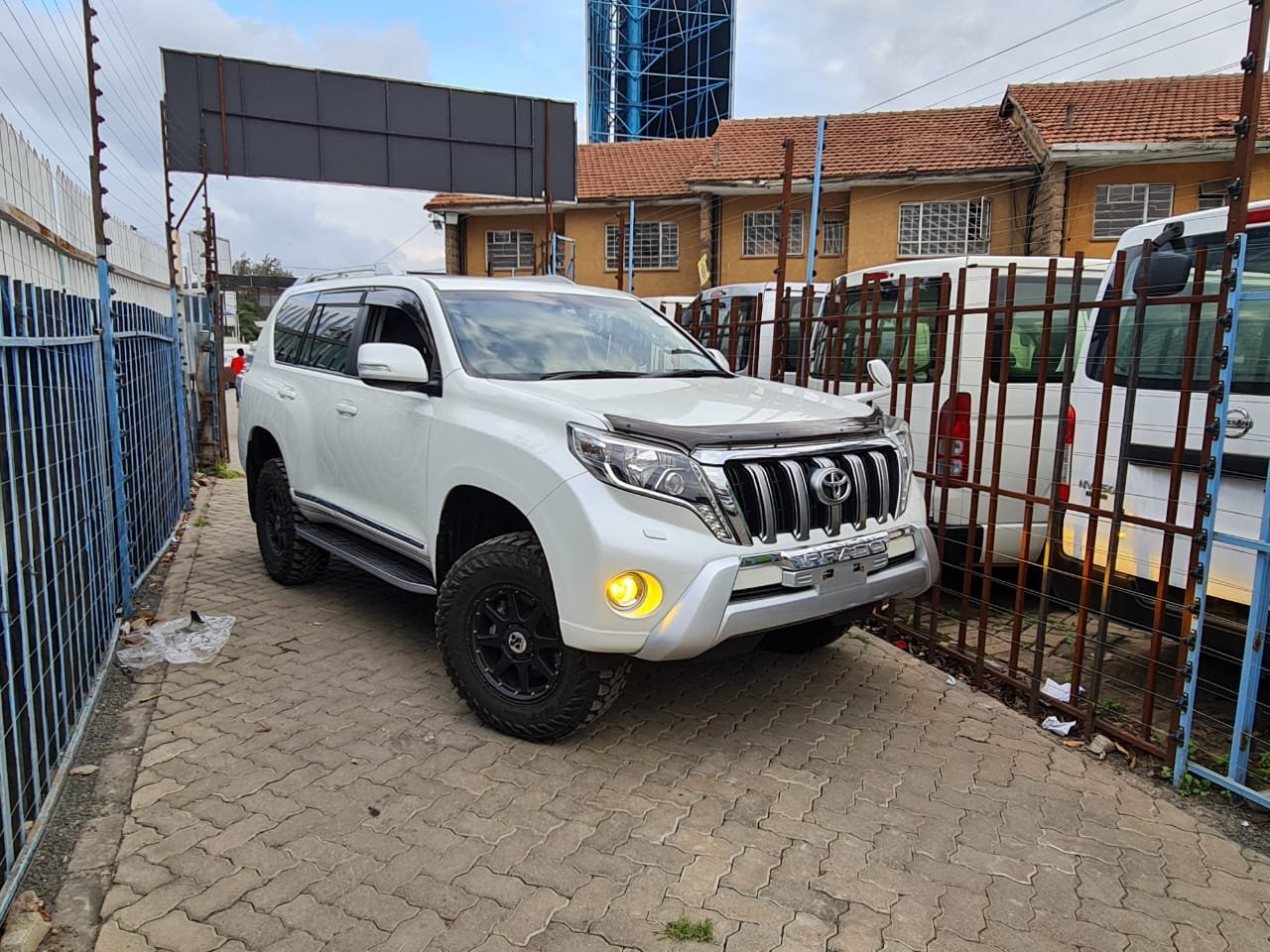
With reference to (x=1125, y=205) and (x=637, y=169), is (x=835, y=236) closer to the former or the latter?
(x=1125, y=205)

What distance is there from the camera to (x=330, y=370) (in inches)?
191

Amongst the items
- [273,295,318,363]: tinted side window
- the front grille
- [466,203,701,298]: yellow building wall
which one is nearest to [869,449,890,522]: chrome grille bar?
the front grille

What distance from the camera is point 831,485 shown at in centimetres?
322

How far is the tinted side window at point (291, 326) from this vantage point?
5.36 m

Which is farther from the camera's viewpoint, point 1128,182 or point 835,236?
A: point 835,236

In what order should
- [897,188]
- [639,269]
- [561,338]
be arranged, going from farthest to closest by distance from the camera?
[639,269]
[897,188]
[561,338]

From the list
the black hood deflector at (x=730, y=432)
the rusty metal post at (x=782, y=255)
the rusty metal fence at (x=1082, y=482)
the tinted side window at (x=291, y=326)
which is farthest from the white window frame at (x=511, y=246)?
the black hood deflector at (x=730, y=432)

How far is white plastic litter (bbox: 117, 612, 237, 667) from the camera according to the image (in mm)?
4305

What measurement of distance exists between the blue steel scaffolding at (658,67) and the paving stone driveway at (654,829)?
31.8 meters

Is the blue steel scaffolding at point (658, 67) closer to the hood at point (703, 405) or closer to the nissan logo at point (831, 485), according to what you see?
the hood at point (703, 405)

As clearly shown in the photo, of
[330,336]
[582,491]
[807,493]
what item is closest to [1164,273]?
[807,493]

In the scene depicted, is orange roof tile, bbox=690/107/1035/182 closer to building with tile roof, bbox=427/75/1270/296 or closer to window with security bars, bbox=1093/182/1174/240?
building with tile roof, bbox=427/75/1270/296

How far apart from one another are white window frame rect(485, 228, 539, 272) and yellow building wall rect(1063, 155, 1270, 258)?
12824mm

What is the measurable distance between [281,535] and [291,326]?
1.37 meters
